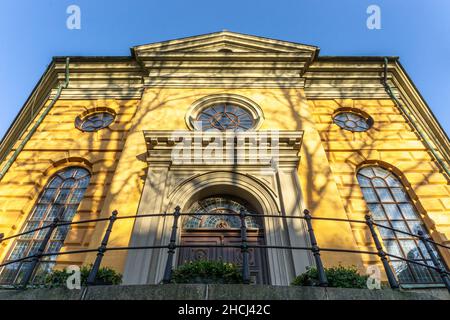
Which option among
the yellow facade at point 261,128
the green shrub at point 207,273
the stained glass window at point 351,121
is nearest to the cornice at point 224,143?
the yellow facade at point 261,128

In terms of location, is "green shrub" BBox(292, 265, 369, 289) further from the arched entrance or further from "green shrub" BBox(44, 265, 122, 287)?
"green shrub" BBox(44, 265, 122, 287)

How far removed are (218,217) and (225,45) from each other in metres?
8.25

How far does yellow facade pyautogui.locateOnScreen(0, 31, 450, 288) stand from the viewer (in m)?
8.00

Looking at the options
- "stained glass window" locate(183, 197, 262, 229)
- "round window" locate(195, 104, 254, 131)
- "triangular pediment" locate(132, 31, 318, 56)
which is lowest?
"stained glass window" locate(183, 197, 262, 229)

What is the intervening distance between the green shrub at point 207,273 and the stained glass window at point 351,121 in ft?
26.7

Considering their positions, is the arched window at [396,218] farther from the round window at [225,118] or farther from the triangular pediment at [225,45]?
the triangular pediment at [225,45]

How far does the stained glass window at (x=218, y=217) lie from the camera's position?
835cm

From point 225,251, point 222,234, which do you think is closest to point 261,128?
point 222,234

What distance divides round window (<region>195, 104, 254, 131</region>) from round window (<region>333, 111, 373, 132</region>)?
11.3 feet

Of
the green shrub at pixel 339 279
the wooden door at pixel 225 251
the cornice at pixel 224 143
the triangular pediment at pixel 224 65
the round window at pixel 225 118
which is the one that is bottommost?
the green shrub at pixel 339 279

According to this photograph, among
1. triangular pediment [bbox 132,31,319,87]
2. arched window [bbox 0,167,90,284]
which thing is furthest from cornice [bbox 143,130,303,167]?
triangular pediment [bbox 132,31,319,87]

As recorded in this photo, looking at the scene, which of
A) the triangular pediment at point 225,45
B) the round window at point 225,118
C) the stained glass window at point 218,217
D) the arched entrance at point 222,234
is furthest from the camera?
the triangular pediment at point 225,45

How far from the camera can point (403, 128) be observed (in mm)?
11141

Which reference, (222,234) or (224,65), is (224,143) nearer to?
(222,234)
